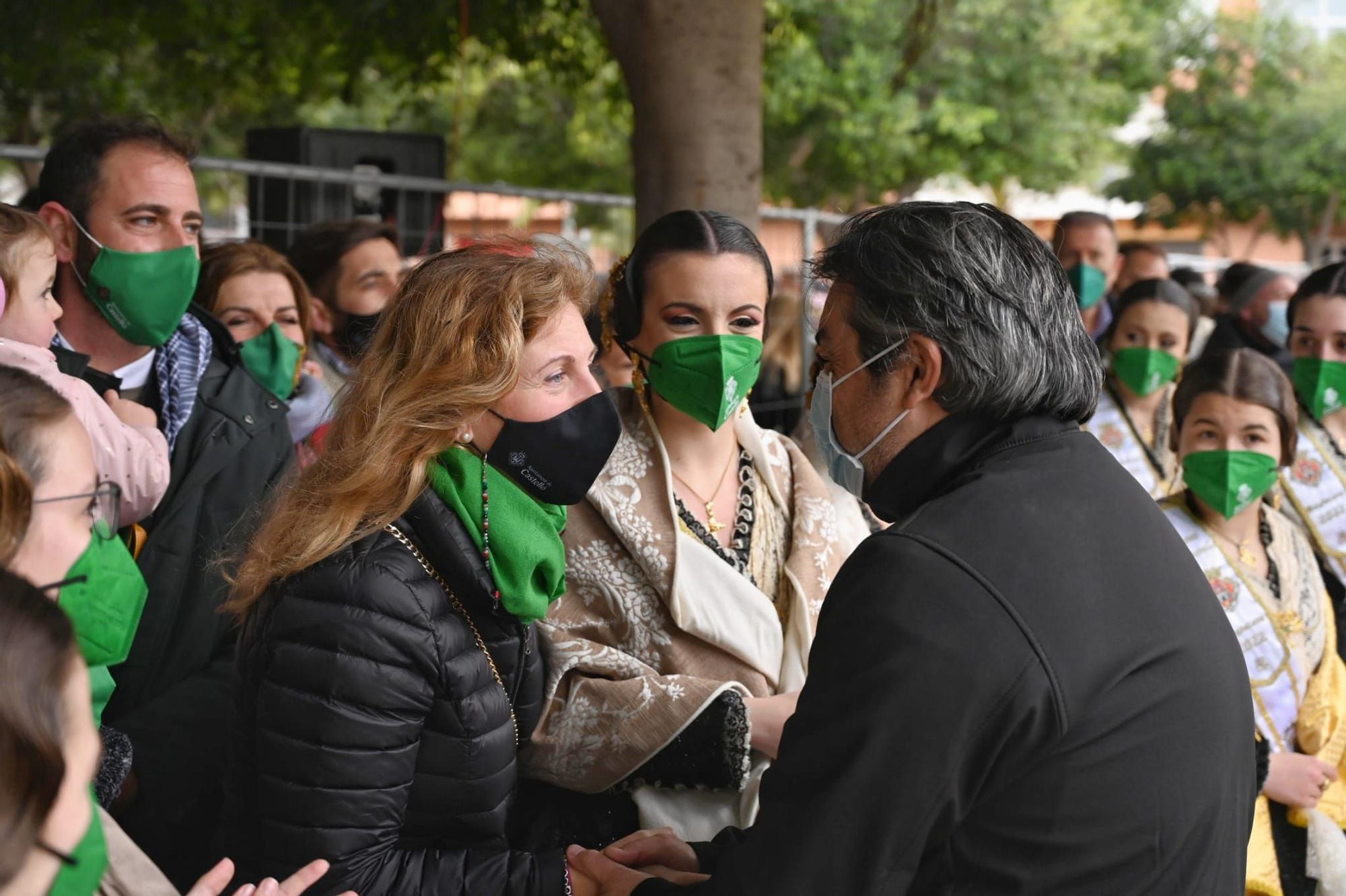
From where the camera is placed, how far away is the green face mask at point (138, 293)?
3211mm

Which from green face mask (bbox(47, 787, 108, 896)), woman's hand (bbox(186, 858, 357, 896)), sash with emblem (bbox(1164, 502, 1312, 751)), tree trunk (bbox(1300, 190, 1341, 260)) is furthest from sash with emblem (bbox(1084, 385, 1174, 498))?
tree trunk (bbox(1300, 190, 1341, 260))

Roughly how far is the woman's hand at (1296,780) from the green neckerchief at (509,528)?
2020 mm

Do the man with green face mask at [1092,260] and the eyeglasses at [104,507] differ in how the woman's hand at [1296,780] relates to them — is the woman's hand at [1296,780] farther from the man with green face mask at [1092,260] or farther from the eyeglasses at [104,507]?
the man with green face mask at [1092,260]

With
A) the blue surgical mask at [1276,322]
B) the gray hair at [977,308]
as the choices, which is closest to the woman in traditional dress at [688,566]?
the gray hair at [977,308]

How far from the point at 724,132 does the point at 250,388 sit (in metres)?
2.25

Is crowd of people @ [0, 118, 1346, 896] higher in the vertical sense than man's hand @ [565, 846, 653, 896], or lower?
higher

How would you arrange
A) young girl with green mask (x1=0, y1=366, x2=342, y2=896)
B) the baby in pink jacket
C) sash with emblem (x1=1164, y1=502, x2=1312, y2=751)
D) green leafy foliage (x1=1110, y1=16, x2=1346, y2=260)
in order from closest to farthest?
young girl with green mask (x1=0, y1=366, x2=342, y2=896) → the baby in pink jacket → sash with emblem (x1=1164, y1=502, x2=1312, y2=751) → green leafy foliage (x1=1110, y1=16, x2=1346, y2=260)

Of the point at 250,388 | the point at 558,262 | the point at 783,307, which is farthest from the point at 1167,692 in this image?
the point at 783,307

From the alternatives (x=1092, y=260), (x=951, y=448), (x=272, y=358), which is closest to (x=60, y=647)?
(x=951, y=448)

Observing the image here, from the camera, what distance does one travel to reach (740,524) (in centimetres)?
292

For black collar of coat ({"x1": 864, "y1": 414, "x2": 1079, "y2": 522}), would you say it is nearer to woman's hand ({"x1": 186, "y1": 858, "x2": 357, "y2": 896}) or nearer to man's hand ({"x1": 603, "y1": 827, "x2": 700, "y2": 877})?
man's hand ({"x1": 603, "y1": 827, "x2": 700, "y2": 877})

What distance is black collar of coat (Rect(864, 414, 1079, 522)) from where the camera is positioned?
1.89 m

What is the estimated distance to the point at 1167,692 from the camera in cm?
171

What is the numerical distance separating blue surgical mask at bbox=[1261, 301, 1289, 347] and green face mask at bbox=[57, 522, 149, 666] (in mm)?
5547
